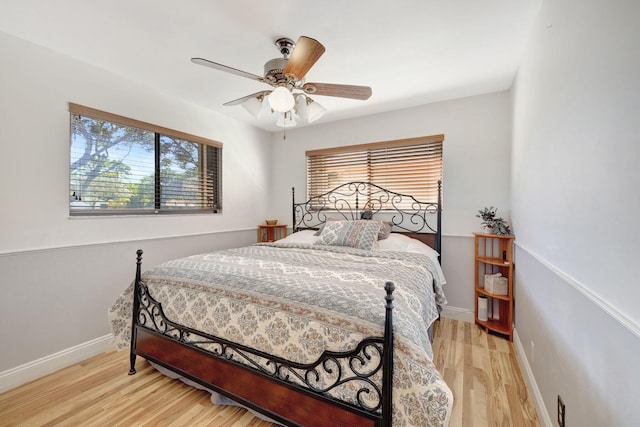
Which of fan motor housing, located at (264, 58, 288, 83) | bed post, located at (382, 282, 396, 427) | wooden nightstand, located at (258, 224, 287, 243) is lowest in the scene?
bed post, located at (382, 282, 396, 427)

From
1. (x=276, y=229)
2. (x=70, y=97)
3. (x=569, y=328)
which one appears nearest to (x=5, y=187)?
(x=70, y=97)

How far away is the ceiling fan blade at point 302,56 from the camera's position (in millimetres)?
1511

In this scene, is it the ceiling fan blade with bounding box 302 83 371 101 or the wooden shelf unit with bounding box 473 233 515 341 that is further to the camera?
the wooden shelf unit with bounding box 473 233 515 341

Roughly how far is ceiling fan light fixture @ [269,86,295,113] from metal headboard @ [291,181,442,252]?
6.45 ft

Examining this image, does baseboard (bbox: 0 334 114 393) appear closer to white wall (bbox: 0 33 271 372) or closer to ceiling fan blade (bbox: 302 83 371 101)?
white wall (bbox: 0 33 271 372)

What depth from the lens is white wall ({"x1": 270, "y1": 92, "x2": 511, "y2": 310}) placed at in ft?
9.59

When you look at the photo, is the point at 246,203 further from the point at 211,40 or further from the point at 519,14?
the point at 519,14

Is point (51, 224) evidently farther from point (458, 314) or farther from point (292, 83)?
point (458, 314)

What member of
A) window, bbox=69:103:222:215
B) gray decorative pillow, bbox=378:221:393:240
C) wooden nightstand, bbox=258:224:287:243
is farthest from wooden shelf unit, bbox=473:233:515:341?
window, bbox=69:103:222:215

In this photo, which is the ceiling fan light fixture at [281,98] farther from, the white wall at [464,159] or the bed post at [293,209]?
the bed post at [293,209]

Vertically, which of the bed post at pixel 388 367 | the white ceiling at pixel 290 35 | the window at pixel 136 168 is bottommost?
the bed post at pixel 388 367

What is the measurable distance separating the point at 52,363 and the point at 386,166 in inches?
149

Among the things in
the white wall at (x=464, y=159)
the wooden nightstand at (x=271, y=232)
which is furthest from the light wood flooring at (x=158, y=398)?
the wooden nightstand at (x=271, y=232)

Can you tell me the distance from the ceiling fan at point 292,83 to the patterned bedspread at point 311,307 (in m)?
1.19
